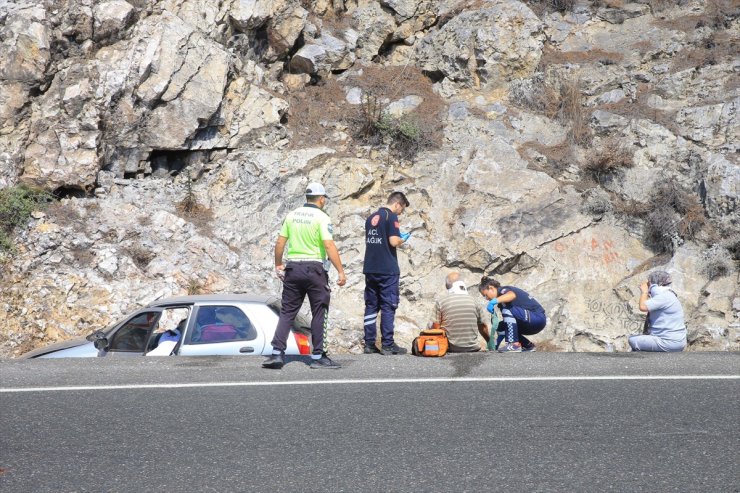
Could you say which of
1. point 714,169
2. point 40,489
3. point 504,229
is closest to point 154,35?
point 504,229

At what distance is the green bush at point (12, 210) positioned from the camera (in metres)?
13.3

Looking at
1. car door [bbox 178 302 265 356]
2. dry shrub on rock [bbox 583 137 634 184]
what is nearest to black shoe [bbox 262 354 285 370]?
car door [bbox 178 302 265 356]

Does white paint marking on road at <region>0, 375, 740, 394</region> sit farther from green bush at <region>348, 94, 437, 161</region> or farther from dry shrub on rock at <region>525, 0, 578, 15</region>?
dry shrub on rock at <region>525, 0, 578, 15</region>

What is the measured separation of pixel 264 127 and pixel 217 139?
104 centimetres

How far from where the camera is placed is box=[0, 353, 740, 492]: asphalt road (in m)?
4.28

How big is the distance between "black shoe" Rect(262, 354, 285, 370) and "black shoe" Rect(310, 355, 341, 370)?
0.30 m

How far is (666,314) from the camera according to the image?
864 cm

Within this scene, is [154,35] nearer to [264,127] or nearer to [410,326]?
[264,127]

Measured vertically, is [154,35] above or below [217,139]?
above

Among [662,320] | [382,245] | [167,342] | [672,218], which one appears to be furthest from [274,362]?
[672,218]

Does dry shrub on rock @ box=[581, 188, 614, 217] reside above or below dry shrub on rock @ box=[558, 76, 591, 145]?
below

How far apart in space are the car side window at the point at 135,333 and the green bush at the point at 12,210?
5752 millimetres

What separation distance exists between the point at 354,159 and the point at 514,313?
7016 millimetres

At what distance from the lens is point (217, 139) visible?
15914 millimetres
